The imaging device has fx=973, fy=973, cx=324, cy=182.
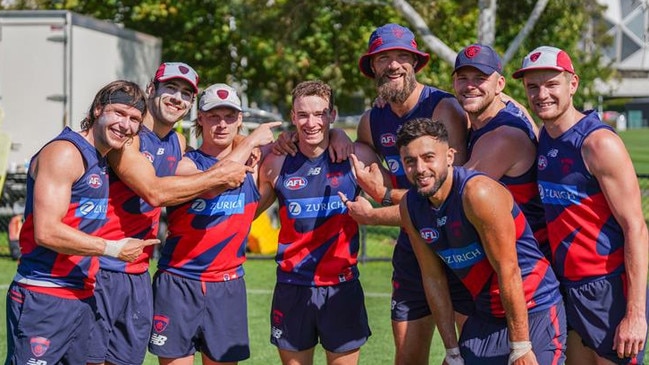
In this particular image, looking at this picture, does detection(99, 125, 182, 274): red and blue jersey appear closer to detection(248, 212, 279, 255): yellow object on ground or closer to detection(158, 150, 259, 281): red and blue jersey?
detection(158, 150, 259, 281): red and blue jersey

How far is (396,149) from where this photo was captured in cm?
644

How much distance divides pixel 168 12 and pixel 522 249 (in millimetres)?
17551

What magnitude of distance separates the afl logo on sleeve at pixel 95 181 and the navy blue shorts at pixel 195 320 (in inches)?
36.2

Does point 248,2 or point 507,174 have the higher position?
point 248,2

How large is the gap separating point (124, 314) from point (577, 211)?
9.41 feet

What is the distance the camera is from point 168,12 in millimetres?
21859

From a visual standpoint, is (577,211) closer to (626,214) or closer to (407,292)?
(626,214)

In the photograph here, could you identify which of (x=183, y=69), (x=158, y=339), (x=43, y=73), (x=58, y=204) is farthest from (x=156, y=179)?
(x=43, y=73)

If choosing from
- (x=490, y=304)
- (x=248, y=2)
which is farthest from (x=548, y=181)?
(x=248, y=2)

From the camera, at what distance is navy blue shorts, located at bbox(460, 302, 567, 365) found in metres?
5.44

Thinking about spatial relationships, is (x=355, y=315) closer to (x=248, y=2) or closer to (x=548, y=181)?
(x=548, y=181)

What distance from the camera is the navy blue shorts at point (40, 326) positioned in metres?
5.64

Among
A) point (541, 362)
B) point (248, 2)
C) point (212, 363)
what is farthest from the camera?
point (248, 2)

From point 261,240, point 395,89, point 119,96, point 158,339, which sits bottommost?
point 261,240
